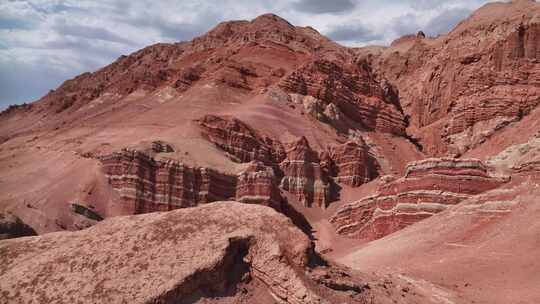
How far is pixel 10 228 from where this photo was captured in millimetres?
15211

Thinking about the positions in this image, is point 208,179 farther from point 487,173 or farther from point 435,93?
point 435,93

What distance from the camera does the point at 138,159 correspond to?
44969 millimetres

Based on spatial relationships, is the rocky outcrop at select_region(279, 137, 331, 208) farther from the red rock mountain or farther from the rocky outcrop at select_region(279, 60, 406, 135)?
the rocky outcrop at select_region(279, 60, 406, 135)

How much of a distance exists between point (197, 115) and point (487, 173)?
4224 centimetres

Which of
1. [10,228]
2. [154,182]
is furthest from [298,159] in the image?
[10,228]

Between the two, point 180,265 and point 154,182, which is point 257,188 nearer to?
point 154,182

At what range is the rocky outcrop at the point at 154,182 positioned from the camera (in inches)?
1743

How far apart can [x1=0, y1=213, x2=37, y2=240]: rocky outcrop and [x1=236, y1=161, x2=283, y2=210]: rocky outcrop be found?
1258 inches

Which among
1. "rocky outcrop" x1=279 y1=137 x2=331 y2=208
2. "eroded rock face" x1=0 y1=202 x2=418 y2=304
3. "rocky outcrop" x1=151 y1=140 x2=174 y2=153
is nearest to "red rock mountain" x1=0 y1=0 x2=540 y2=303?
"eroded rock face" x1=0 y1=202 x2=418 y2=304

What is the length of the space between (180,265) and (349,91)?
71.7 metres

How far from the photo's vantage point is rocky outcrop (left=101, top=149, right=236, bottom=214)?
4428cm

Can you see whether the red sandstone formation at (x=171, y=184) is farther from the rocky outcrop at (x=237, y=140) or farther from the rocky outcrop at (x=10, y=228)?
the rocky outcrop at (x=10, y=228)

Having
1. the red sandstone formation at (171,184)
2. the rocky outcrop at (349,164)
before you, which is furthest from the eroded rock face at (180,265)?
the rocky outcrop at (349,164)

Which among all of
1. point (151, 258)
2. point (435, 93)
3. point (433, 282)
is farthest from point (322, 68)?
point (151, 258)
